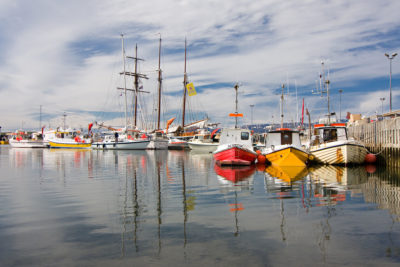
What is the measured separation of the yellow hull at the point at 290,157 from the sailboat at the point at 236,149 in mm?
2416

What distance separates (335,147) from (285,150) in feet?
13.2

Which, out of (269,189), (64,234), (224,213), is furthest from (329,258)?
(269,189)

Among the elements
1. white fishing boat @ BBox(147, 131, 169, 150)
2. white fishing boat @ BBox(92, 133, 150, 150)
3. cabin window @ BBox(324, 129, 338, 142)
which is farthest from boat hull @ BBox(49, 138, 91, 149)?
cabin window @ BBox(324, 129, 338, 142)

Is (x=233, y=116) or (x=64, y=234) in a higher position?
(x=233, y=116)

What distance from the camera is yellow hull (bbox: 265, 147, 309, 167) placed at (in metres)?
23.7

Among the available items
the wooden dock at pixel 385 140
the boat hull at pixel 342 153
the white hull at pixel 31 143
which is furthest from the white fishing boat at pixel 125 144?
the boat hull at pixel 342 153

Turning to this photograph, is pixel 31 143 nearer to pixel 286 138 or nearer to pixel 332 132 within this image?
pixel 286 138

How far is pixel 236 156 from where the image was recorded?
25312mm

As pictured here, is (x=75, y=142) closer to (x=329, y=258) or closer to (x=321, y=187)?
(x=321, y=187)

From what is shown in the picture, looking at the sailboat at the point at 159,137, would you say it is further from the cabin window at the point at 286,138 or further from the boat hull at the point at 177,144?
the cabin window at the point at 286,138

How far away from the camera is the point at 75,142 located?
7456 cm

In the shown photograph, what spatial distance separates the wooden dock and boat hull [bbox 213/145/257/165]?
1038 centimetres

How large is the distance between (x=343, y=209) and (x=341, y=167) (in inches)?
601

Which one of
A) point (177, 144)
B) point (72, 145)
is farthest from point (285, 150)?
point (72, 145)
